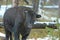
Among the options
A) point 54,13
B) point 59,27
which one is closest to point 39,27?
point 54,13

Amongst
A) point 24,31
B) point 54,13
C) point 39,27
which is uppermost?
point 24,31

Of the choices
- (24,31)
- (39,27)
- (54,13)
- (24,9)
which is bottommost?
(39,27)

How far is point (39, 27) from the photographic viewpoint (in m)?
2.31

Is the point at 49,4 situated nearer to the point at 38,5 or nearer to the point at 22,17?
the point at 38,5

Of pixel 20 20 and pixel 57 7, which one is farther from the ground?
pixel 20 20

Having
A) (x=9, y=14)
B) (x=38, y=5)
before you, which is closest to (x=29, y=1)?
(x=38, y=5)

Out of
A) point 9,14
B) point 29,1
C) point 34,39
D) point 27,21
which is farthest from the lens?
point 29,1

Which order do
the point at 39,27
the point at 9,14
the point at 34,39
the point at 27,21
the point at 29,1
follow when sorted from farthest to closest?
the point at 39,27 < the point at 29,1 < the point at 34,39 < the point at 9,14 < the point at 27,21

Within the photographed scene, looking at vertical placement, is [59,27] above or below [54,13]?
above

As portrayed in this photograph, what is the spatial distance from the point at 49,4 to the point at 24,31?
997 mm

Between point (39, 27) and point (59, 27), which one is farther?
point (39, 27)

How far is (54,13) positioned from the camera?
7.06 ft

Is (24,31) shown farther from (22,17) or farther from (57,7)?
(57,7)

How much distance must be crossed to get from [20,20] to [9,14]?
0.12m
